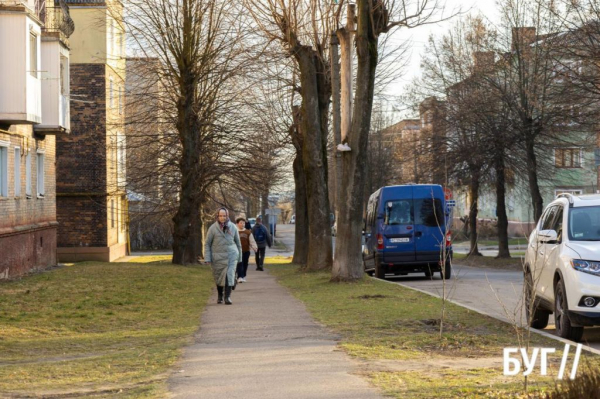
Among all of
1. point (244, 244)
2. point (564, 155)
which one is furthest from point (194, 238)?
point (564, 155)

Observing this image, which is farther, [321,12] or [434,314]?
[321,12]

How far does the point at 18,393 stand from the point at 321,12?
18829 mm

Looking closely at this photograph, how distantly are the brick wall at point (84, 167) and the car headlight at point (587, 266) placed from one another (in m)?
32.5

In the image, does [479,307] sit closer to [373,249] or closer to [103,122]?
[373,249]

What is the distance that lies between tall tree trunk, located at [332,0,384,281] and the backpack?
1214 cm

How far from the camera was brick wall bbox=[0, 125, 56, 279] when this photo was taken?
2700 cm

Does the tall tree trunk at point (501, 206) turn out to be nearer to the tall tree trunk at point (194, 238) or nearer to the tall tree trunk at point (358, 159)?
the tall tree trunk at point (194, 238)

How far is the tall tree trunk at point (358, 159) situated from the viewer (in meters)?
21.2

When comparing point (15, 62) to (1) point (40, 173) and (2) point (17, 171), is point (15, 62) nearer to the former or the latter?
(2) point (17, 171)

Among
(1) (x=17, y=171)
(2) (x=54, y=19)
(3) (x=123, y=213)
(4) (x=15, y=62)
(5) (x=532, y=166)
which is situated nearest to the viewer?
(4) (x=15, y=62)

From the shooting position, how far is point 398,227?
1022 inches

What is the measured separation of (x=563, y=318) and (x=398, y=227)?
14108 millimetres

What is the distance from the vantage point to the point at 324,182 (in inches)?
1113

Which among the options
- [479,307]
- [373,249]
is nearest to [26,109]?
[373,249]
